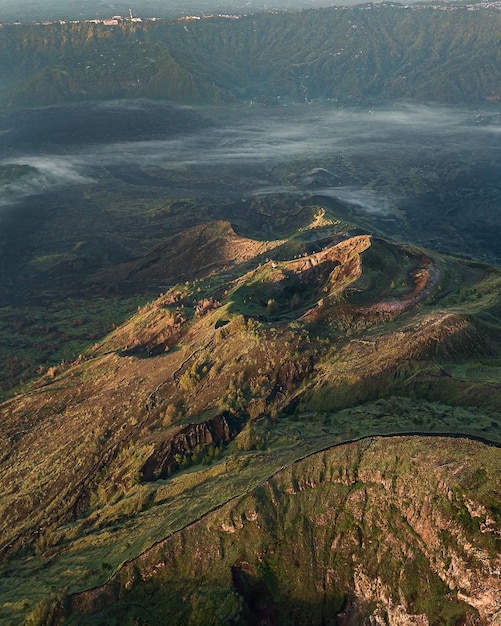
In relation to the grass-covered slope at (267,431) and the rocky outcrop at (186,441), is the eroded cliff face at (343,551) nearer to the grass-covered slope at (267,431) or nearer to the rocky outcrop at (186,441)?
the grass-covered slope at (267,431)

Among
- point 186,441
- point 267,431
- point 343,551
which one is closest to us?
point 343,551

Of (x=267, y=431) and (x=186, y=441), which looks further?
(x=186, y=441)

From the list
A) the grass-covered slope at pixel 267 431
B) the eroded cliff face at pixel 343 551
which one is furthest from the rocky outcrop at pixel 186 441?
the eroded cliff face at pixel 343 551

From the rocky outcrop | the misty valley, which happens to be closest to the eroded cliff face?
the misty valley

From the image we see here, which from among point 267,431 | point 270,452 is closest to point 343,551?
point 270,452

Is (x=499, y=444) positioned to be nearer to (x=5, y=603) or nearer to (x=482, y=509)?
(x=482, y=509)

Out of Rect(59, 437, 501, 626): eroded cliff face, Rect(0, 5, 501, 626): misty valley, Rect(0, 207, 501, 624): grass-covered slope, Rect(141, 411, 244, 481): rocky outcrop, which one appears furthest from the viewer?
Rect(141, 411, 244, 481): rocky outcrop

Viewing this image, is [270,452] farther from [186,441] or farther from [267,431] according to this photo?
[186,441]

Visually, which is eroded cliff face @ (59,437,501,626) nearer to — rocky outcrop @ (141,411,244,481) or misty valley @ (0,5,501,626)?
misty valley @ (0,5,501,626)
